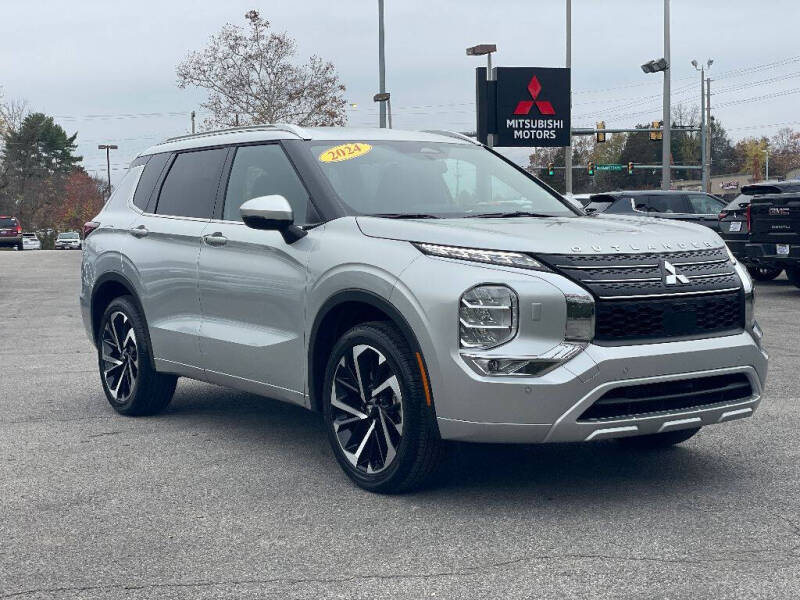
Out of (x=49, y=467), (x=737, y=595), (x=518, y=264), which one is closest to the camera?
(x=737, y=595)

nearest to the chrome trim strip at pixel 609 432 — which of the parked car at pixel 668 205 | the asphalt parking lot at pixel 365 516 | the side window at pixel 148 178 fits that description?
the asphalt parking lot at pixel 365 516

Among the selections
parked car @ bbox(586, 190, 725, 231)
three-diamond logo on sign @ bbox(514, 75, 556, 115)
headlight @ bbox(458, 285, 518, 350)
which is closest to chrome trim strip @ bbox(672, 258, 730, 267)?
headlight @ bbox(458, 285, 518, 350)

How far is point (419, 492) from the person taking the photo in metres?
5.33

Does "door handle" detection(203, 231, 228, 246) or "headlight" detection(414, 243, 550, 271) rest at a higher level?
"door handle" detection(203, 231, 228, 246)

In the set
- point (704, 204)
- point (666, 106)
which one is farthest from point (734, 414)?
point (666, 106)

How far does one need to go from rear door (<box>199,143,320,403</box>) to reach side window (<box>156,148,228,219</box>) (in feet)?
0.60

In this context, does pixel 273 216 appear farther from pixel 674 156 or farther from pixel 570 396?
pixel 674 156

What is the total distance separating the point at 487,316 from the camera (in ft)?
15.8

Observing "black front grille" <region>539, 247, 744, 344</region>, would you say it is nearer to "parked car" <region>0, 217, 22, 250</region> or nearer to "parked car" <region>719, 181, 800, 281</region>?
"parked car" <region>719, 181, 800, 281</region>

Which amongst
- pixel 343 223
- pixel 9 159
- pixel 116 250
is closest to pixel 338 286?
pixel 343 223

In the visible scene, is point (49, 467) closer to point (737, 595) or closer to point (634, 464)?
point (634, 464)

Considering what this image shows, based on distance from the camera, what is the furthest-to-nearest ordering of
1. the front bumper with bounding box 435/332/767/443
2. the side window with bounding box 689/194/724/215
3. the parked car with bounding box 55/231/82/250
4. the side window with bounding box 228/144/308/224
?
the parked car with bounding box 55/231/82/250
the side window with bounding box 689/194/724/215
the side window with bounding box 228/144/308/224
the front bumper with bounding box 435/332/767/443

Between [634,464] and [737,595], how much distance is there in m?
2.07

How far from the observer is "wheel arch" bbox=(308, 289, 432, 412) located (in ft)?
17.4
